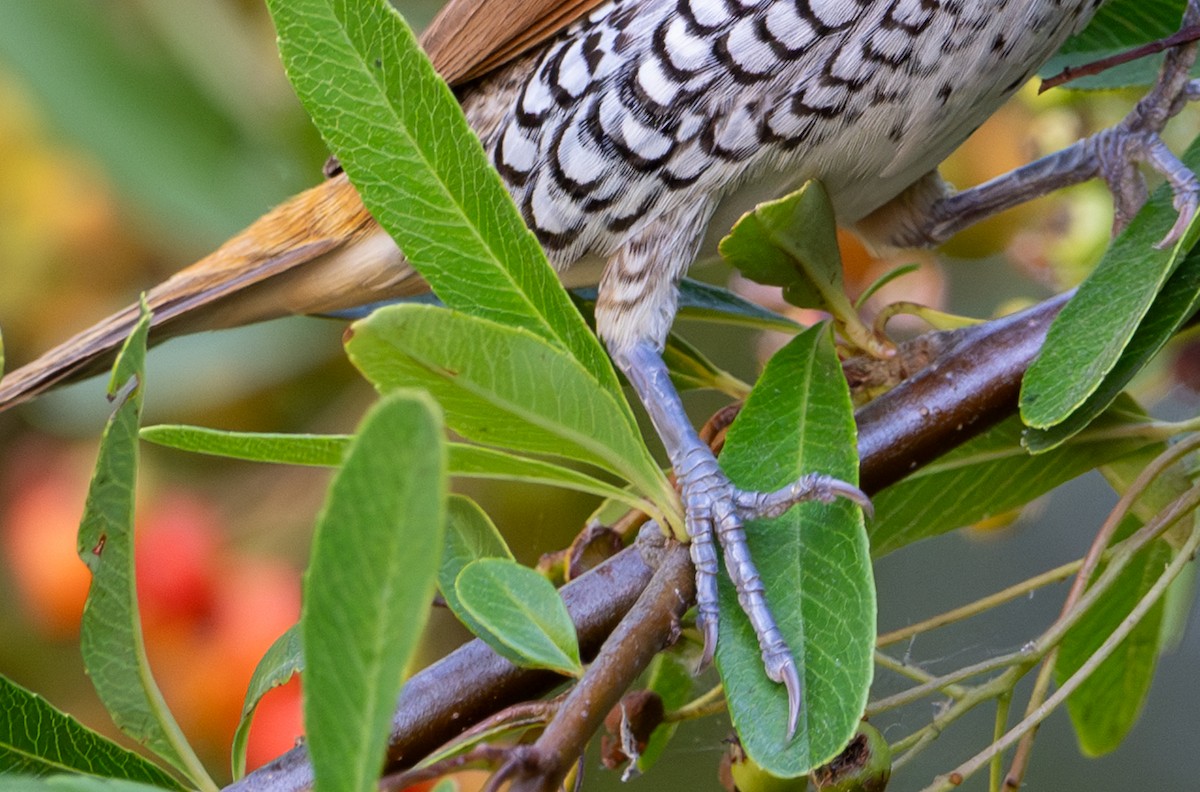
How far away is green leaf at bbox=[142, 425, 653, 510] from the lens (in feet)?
2.98

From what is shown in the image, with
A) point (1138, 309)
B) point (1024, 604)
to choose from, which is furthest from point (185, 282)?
point (1024, 604)

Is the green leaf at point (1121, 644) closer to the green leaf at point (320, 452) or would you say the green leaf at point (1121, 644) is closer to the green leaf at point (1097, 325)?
the green leaf at point (1097, 325)

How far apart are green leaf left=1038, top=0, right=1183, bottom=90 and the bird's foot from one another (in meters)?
0.69

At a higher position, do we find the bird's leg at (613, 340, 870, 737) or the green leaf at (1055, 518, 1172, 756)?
the bird's leg at (613, 340, 870, 737)

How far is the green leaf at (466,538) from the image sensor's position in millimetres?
1040

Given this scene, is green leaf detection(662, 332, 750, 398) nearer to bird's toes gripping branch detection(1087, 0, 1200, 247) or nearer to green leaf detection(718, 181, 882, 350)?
green leaf detection(718, 181, 882, 350)

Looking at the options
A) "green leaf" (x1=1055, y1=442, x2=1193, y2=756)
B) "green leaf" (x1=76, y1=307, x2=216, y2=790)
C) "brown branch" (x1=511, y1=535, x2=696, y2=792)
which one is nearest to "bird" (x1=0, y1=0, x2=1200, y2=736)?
"brown branch" (x1=511, y1=535, x2=696, y2=792)

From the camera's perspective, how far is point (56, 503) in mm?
2168

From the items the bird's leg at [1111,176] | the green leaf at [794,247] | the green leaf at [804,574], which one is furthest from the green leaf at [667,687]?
the bird's leg at [1111,176]

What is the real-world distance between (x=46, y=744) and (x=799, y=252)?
74 centimetres

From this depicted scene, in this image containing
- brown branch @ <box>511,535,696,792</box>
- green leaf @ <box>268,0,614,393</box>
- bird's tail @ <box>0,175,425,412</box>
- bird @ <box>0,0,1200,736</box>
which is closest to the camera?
brown branch @ <box>511,535,696,792</box>

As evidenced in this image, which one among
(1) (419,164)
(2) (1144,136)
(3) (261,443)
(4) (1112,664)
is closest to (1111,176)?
(2) (1144,136)

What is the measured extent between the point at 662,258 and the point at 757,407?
18.7 inches

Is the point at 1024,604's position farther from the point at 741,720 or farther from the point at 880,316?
the point at 741,720
